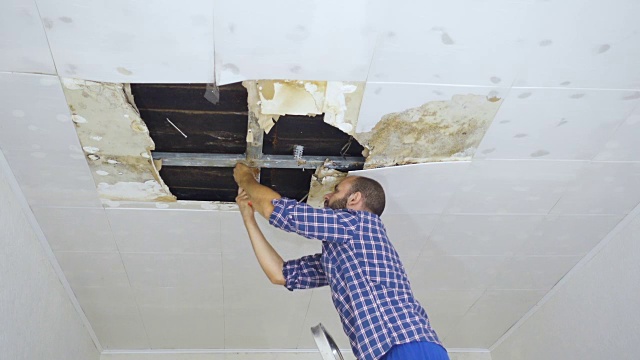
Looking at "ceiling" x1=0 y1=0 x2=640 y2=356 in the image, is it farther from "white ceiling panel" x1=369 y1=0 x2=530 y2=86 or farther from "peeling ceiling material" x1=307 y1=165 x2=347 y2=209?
"peeling ceiling material" x1=307 y1=165 x2=347 y2=209

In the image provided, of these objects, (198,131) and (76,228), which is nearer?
(198,131)

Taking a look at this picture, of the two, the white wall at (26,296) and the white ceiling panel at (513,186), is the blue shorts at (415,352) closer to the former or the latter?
the white ceiling panel at (513,186)

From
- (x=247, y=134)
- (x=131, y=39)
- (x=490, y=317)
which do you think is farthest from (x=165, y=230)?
(x=490, y=317)

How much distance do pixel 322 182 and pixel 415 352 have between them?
79 centimetres

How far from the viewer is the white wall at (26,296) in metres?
2.19

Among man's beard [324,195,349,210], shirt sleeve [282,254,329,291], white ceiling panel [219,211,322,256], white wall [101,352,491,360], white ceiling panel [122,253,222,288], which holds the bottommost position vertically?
white wall [101,352,491,360]

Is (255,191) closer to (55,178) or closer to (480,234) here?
(55,178)

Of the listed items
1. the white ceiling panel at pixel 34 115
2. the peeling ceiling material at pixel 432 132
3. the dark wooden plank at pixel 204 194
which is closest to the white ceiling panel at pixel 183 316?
the dark wooden plank at pixel 204 194

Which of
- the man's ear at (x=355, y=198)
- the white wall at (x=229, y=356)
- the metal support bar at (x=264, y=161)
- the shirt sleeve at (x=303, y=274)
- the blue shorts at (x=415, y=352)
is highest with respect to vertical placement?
the metal support bar at (x=264, y=161)

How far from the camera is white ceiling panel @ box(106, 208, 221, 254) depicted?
2.44 m

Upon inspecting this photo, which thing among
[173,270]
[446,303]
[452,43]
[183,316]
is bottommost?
[183,316]

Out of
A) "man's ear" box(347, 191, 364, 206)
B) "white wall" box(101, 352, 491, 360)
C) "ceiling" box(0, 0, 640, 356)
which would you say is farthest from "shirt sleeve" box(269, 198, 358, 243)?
"white wall" box(101, 352, 491, 360)

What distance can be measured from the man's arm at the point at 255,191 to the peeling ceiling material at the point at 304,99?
252 millimetres

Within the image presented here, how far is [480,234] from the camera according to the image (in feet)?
8.98
